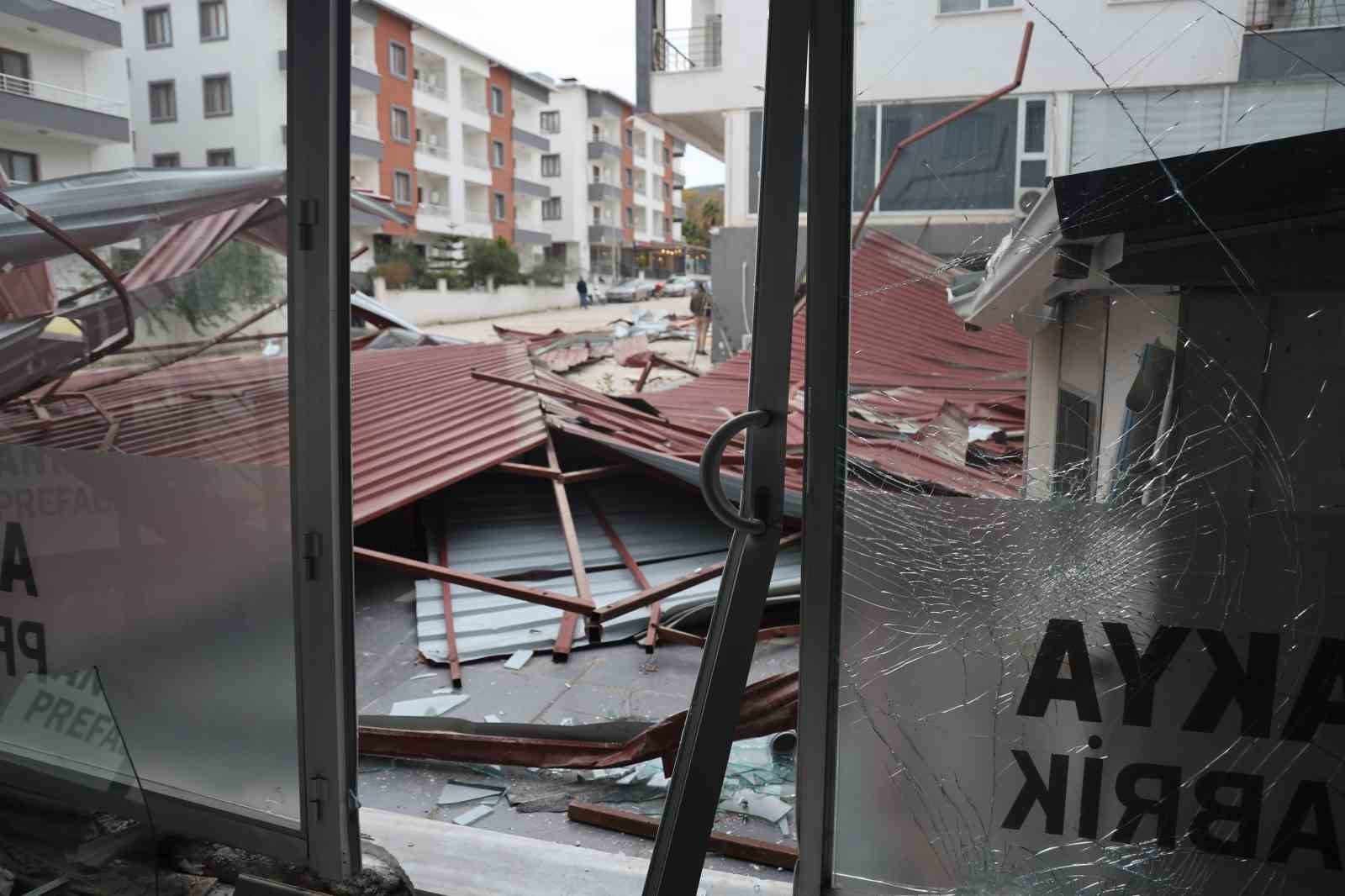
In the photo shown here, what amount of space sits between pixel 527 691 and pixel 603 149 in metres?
26.0

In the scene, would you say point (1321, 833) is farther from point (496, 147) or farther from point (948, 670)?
point (496, 147)

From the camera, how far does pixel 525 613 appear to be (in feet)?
14.7

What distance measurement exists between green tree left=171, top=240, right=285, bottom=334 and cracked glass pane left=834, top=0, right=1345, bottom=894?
4.09 ft

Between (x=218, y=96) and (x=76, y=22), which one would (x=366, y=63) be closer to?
(x=76, y=22)

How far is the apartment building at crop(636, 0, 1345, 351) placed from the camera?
126 centimetres

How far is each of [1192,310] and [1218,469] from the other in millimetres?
239

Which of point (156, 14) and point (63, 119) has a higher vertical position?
point (156, 14)

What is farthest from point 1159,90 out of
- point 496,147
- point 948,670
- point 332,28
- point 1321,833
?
point 496,147

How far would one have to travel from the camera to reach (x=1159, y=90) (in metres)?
1.31

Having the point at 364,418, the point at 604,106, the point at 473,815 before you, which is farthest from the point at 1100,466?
the point at 604,106

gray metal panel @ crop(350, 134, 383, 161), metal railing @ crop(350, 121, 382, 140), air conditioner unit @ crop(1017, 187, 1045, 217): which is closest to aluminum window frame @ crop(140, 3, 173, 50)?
air conditioner unit @ crop(1017, 187, 1045, 217)

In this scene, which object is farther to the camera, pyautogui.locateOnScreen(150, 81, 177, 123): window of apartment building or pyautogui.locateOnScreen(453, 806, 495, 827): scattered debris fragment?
pyautogui.locateOnScreen(453, 806, 495, 827): scattered debris fragment

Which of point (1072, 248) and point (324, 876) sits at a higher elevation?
point (1072, 248)

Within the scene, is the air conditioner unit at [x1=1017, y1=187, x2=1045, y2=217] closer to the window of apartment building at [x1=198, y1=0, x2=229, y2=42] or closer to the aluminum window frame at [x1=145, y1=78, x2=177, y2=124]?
the window of apartment building at [x1=198, y1=0, x2=229, y2=42]
